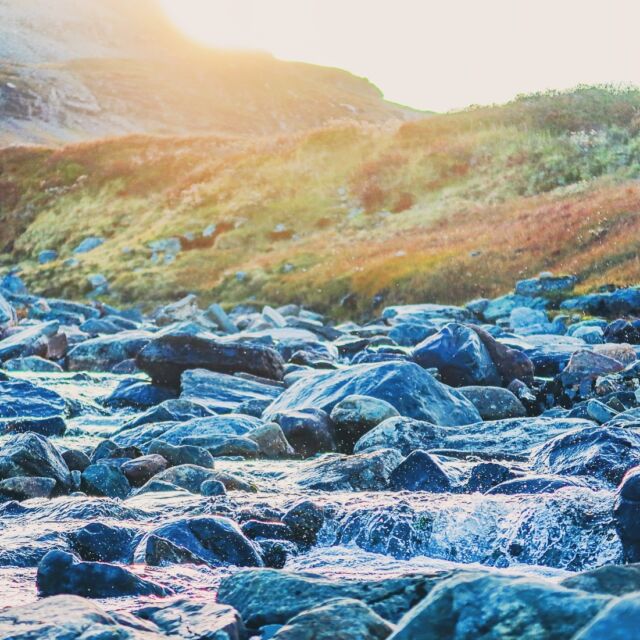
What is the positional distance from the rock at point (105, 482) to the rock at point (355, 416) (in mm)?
2681

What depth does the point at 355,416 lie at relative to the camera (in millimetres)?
10438

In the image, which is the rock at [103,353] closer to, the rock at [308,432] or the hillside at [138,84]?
the rock at [308,432]

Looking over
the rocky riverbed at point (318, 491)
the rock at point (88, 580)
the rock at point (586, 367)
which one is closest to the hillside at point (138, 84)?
the rocky riverbed at point (318, 491)

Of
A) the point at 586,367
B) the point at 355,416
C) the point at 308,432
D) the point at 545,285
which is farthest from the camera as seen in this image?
the point at 545,285

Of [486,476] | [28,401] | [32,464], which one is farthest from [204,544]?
[28,401]

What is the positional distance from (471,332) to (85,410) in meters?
5.60

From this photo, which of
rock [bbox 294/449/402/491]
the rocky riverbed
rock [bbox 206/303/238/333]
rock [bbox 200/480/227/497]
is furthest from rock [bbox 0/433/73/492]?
rock [bbox 206/303/238/333]

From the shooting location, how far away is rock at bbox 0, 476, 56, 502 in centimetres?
792

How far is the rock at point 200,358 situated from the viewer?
14.3m

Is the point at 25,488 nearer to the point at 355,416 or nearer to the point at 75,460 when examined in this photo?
the point at 75,460

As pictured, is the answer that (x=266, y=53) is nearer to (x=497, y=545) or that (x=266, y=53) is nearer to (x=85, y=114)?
(x=85, y=114)

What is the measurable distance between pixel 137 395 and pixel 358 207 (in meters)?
25.1

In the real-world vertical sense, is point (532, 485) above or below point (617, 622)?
below

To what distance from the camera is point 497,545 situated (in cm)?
617
